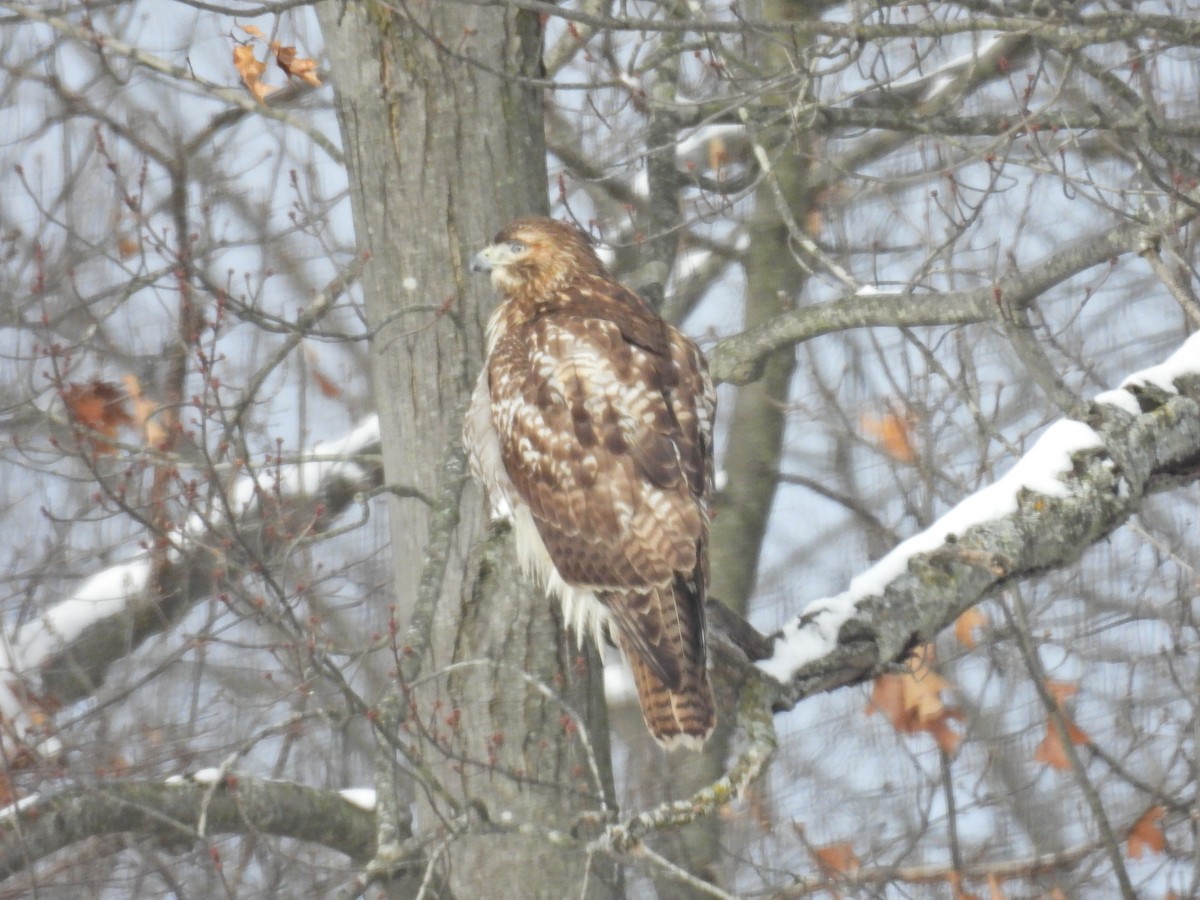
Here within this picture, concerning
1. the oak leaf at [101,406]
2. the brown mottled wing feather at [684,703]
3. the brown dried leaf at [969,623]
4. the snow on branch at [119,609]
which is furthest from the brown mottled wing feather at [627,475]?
the brown dried leaf at [969,623]

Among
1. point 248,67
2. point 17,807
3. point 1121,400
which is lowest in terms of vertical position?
point 17,807

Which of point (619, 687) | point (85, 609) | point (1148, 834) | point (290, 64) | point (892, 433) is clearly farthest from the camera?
point (619, 687)

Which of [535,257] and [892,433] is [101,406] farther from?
[892,433]

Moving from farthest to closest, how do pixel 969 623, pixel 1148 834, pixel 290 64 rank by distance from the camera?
pixel 969 623 → pixel 1148 834 → pixel 290 64

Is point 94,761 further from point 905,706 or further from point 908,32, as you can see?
point 908,32

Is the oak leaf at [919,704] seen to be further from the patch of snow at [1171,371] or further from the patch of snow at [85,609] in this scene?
the patch of snow at [85,609]

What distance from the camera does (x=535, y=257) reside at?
507 centimetres

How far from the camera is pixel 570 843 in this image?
3.32 meters

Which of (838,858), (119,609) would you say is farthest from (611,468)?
(838,858)

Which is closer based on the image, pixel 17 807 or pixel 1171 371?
pixel 1171 371

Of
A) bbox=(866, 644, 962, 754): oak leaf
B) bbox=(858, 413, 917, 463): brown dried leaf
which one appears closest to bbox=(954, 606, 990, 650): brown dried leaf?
bbox=(866, 644, 962, 754): oak leaf

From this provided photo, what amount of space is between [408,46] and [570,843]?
2.63 m

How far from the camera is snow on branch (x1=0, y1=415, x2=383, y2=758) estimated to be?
21.0ft

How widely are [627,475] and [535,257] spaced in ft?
3.08
